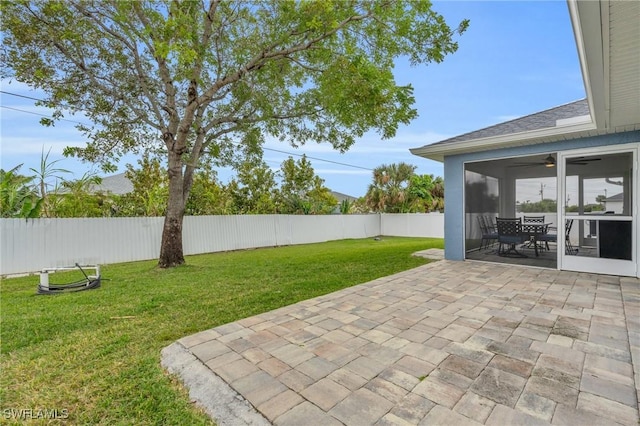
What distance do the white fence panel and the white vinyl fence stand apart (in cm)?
431

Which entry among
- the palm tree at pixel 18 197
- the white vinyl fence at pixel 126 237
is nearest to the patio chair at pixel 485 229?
the white vinyl fence at pixel 126 237

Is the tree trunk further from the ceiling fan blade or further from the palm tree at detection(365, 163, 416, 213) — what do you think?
the palm tree at detection(365, 163, 416, 213)

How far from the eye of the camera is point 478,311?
3.79m

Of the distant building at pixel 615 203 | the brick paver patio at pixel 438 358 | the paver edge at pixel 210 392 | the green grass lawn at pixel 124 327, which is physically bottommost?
the green grass lawn at pixel 124 327

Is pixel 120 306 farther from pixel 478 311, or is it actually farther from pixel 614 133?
pixel 614 133

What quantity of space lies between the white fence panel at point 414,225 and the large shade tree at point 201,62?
31.5 ft

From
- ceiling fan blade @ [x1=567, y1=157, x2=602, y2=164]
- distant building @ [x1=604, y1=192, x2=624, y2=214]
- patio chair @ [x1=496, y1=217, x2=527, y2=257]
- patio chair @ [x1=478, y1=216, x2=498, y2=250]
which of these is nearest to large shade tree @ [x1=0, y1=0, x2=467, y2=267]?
ceiling fan blade @ [x1=567, y1=157, x2=602, y2=164]

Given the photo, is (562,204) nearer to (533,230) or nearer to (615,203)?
(615,203)

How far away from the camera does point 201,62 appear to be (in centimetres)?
697

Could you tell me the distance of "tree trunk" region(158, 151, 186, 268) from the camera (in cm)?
773

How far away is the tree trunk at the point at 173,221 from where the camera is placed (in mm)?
7727

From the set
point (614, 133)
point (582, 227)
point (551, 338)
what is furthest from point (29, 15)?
point (582, 227)

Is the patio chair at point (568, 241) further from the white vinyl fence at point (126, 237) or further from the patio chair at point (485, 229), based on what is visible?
the white vinyl fence at point (126, 237)

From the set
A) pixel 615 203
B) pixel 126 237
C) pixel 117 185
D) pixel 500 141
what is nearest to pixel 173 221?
pixel 126 237
